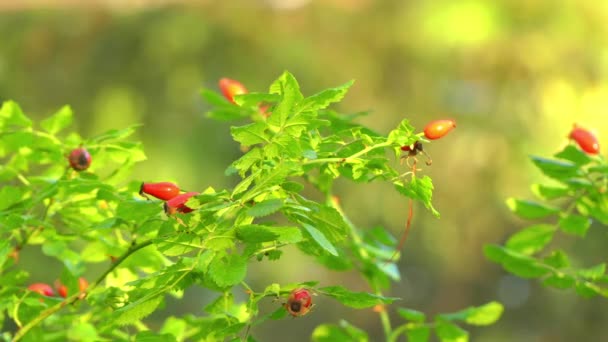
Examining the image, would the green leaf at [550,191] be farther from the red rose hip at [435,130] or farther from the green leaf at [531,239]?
the red rose hip at [435,130]

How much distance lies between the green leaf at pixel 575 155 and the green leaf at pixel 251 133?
0.36 m

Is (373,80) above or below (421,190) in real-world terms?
below

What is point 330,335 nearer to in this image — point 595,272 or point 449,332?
point 449,332

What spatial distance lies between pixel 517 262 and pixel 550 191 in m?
Result: 0.08

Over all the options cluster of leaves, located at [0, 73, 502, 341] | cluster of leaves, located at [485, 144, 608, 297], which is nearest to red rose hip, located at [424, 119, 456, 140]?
cluster of leaves, located at [0, 73, 502, 341]

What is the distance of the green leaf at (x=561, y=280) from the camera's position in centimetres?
94

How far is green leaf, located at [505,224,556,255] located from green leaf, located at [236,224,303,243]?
1.52 ft

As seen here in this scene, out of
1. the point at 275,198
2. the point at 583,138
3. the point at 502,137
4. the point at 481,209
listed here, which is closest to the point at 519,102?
the point at 502,137

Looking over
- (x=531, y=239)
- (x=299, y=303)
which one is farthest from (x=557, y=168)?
(x=299, y=303)

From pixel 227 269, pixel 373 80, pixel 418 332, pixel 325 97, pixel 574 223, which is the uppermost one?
pixel 325 97

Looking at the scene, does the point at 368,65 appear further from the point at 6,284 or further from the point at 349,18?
the point at 6,284

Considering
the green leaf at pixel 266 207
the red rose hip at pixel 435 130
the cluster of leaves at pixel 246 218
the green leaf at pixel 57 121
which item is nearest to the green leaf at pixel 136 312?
the cluster of leaves at pixel 246 218

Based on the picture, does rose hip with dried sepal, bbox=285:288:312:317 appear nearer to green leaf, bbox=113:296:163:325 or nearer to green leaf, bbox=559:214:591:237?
green leaf, bbox=113:296:163:325

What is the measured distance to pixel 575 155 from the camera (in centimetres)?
94
